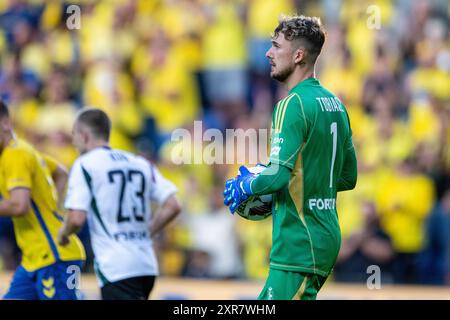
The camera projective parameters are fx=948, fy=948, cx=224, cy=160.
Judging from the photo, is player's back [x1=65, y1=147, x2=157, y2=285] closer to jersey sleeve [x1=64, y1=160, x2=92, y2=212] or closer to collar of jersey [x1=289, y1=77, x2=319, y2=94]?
jersey sleeve [x1=64, y1=160, x2=92, y2=212]

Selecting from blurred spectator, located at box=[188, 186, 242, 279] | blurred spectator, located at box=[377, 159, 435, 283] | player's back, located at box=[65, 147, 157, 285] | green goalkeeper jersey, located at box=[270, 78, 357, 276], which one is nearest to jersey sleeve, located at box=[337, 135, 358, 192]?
green goalkeeper jersey, located at box=[270, 78, 357, 276]

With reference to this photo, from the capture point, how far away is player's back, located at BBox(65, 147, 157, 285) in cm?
673

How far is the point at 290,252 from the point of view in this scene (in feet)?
16.8

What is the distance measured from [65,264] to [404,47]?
6.43 m

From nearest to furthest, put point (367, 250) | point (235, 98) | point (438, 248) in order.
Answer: point (438, 248)
point (367, 250)
point (235, 98)

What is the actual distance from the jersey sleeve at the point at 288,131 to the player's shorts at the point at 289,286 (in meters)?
0.60

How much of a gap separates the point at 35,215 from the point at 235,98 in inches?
230

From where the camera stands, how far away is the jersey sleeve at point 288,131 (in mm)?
4996

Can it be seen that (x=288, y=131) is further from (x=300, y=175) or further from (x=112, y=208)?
(x=112, y=208)

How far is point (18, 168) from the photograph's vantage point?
6.94 meters

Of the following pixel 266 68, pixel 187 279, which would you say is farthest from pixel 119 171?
pixel 266 68

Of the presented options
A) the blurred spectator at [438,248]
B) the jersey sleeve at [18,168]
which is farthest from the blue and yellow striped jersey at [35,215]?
the blurred spectator at [438,248]

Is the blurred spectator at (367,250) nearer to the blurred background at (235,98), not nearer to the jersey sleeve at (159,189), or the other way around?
the blurred background at (235,98)

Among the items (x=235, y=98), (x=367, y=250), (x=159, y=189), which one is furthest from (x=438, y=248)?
(x=159, y=189)
